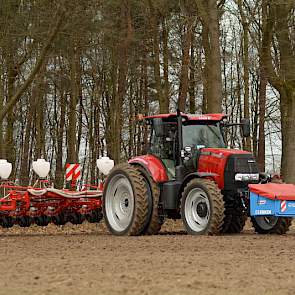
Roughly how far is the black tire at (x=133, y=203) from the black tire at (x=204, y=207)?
86 centimetres

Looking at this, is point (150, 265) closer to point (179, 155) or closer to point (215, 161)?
point (215, 161)

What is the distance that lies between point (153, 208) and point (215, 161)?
57.1 inches

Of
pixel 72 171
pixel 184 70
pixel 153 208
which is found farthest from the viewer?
pixel 184 70

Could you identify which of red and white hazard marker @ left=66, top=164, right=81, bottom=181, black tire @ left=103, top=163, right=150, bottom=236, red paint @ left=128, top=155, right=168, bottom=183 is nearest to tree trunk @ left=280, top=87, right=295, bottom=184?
red and white hazard marker @ left=66, top=164, right=81, bottom=181

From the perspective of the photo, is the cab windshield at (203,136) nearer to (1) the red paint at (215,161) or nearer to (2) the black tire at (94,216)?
(1) the red paint at (215,161)

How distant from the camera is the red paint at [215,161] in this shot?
1507cm

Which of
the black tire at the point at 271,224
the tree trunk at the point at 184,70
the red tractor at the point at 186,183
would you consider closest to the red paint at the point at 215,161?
the red tractor at the point at 186,183

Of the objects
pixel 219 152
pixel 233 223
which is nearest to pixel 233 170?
pixel 219 152

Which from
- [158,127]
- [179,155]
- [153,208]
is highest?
[158,127]

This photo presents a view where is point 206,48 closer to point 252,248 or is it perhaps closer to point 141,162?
point 141,162

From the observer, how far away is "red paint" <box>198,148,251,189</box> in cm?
1507

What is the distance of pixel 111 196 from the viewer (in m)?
16.6

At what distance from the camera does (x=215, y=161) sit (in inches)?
599

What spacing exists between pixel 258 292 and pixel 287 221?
8.09 metres
